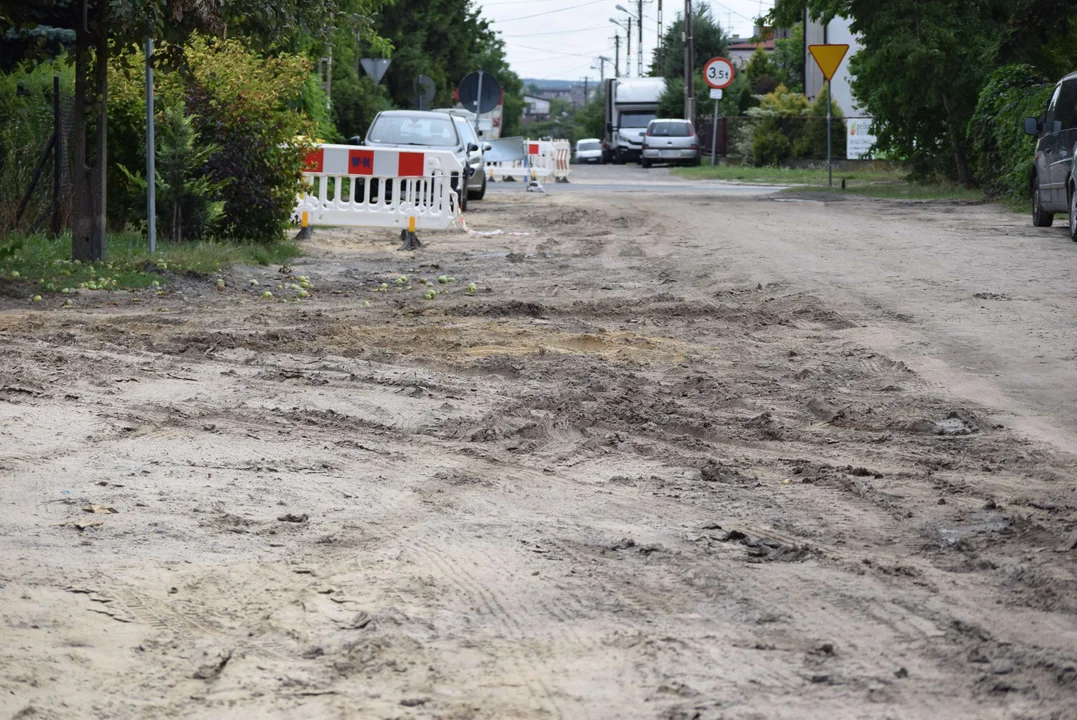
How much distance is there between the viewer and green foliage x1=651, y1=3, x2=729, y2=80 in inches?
2911

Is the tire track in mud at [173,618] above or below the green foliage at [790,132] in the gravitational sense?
below

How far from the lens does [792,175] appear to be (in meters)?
36.6

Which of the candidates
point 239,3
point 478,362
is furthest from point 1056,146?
point 478,362

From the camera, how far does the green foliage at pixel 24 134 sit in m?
13.5

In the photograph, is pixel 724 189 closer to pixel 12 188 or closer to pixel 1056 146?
pixel 1056 146

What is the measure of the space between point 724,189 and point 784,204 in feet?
23.3

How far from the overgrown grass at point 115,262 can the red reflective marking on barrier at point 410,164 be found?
2945mm

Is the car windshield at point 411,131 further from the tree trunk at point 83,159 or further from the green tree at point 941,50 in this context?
the tree trunk at point 83,159

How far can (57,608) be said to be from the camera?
357cm

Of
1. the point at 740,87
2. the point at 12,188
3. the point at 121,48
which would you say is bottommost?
the point at 12,188

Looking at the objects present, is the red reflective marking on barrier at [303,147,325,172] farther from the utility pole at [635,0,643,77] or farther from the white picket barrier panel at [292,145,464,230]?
the utility pole at [635,0,643,77]

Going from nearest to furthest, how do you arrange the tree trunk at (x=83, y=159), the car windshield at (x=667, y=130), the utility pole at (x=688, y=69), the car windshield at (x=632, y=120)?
the tree trunk at (x=83, y=159)
the car windshield at (x=667, y=130)
the utility pole at (x=688, y=69)
the car windshield at (x=632, y=120)

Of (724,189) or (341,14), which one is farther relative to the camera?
(724,189)

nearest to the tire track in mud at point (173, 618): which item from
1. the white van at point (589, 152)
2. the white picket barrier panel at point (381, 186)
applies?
the white picket barrier panel at point (381, 186)
